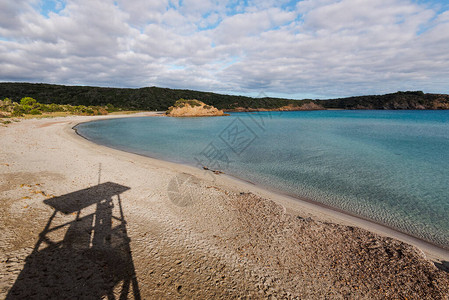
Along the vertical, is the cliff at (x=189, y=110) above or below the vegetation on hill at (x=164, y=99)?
below

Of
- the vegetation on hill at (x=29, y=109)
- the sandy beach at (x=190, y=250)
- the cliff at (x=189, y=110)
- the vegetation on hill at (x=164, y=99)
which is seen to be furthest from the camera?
the vegetation on hill at (x=164, y=99)

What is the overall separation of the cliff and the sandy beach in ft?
218

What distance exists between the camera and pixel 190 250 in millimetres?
4879

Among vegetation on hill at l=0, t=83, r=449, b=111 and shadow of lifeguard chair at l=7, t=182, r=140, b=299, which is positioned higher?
vegetation on hill at l=0, t=83, r=449, b=111

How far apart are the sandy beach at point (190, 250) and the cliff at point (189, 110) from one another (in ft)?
218

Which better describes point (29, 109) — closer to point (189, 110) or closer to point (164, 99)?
point (189, 110)

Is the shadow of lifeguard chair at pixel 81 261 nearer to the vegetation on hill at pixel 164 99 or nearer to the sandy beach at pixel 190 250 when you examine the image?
the sandy beach at pixel 190 250

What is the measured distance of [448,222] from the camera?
7375mm

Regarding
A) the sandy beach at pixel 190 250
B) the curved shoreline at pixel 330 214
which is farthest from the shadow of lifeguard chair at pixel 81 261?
the curved shoreline at pixel 330 214

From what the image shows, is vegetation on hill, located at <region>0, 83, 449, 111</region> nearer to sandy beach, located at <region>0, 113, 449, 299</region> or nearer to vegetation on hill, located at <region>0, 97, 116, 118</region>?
vegetation on hill, located at <region>0, 97, 116, 118</region>

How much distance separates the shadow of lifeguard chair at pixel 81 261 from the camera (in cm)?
352

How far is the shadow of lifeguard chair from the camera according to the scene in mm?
3518

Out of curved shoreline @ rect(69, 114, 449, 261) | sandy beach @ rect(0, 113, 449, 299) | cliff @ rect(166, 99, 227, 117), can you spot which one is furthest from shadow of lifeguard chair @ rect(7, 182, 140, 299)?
cliff @ rect(166, 99, 227, 117)

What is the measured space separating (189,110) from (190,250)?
73232mm
